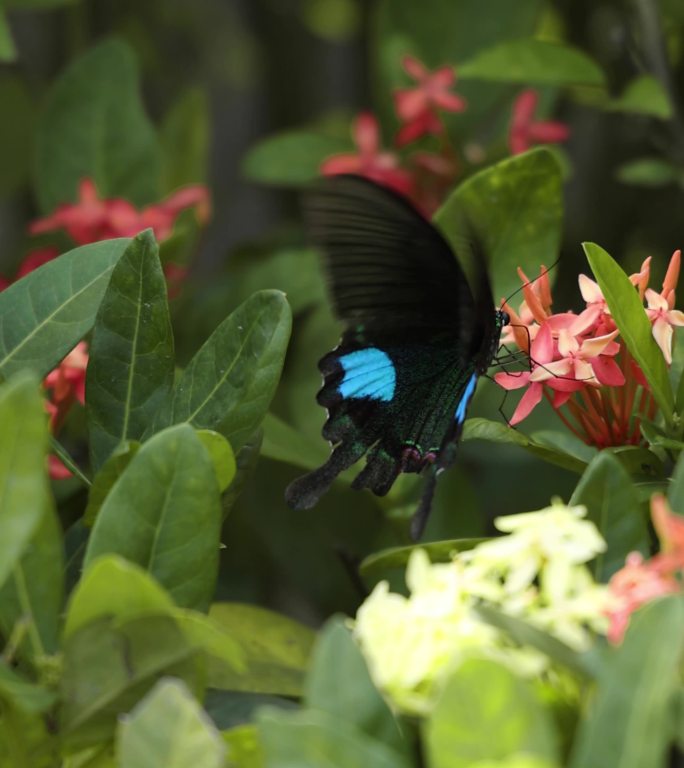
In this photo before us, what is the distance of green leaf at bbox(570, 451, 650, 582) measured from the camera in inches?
31.6

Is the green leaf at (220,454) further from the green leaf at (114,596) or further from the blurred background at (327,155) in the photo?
the blurred background at (327,155)

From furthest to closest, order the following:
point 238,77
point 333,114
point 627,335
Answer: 1. point 238,77
2. point 333,114
3. point 627,335

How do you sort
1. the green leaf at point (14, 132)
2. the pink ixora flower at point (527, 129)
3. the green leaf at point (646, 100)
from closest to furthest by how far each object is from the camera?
1. the green leaf at point (646, 100)
2. the pink ixora flower at point (527, 129)
3. the green leaf at point (14, 132)

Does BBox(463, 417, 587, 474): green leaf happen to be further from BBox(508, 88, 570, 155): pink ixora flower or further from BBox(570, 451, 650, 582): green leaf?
BBox(508, 88, 570, 155): pink ixora flower

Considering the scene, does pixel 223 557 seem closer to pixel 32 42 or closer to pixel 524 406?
pixel 524 406

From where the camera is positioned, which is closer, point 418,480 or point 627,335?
point 627,335

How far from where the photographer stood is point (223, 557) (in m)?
1.85

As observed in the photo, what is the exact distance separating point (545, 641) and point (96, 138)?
4.28 feet

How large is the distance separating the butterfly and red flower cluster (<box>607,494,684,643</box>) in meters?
0.31

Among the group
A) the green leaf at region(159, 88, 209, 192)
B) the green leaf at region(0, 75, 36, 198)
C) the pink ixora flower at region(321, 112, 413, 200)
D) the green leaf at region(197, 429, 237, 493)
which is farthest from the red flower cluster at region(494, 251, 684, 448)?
the green leaf at region(0, 75, 36, 198)

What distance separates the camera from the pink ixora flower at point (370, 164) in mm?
1652

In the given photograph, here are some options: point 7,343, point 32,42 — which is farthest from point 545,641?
point 32,42

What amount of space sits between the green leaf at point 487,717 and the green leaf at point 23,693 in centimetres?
24

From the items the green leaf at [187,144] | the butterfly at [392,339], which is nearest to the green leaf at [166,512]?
the butterfly at [392,339]
